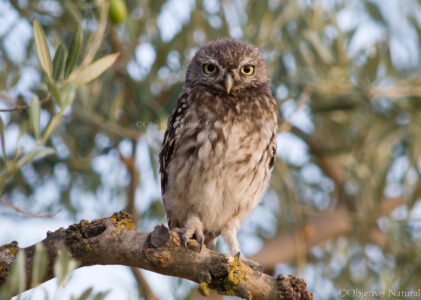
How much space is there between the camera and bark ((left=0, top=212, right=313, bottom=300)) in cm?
261

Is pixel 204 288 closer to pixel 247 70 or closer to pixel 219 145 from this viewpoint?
pixel 219 145

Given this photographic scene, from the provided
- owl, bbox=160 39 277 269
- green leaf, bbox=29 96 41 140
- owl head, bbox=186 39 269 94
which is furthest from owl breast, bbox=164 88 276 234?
green leaf, bbox=29 96 41 140

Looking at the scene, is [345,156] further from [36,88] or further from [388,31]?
[36,88]

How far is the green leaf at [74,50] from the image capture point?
2.39 m

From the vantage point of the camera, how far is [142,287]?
4922mm

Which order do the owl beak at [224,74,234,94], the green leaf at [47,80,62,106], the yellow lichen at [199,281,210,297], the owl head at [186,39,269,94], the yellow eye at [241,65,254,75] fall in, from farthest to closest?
the yellow eye at [241,65,254,75]
the owl head at [186,39,269,94]
the owl beak at [224,74,234,94]
the yellow lichen at [199,281,210,297]
the green leaf at [47,80,62,106]

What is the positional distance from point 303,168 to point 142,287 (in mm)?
1870

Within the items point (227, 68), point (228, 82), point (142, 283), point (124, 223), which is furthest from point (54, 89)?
point (142, 283)

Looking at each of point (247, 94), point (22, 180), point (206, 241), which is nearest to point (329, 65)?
point (247, 94)

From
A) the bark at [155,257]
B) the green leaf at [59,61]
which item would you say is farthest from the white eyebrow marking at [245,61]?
the green leaf at [59,61]

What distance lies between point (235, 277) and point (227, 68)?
1844mm

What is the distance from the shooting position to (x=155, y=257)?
265cm

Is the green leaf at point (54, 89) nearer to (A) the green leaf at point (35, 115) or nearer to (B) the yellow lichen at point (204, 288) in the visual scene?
(A) the green leaf at point (35, 115)

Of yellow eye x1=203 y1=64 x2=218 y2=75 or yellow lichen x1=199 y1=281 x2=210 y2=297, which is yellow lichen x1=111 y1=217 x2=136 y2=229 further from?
yellow eye x1=203 y1=64 x2=218 y2=75
